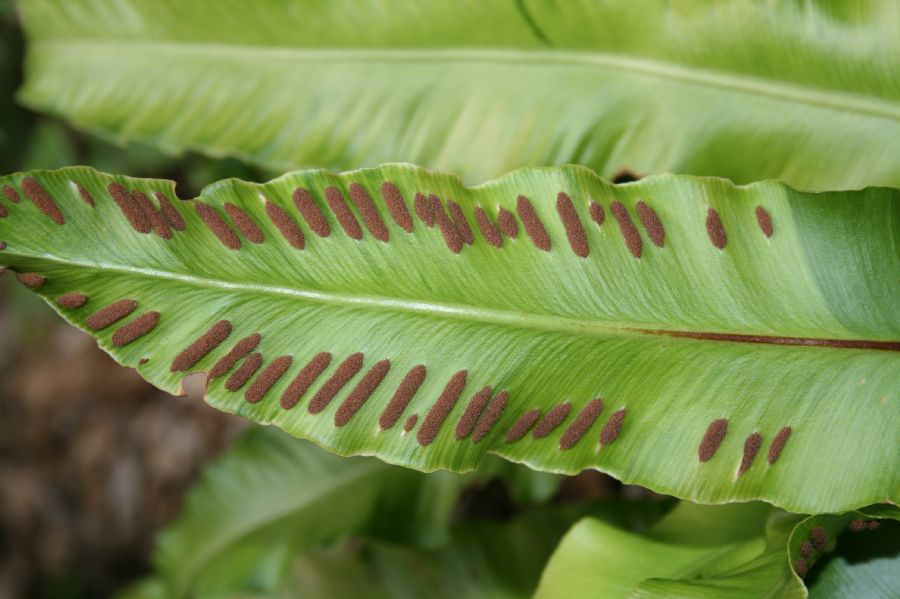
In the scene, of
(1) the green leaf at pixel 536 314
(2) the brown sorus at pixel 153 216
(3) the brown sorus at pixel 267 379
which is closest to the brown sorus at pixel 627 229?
(1) the green leaf at pixel 536 314

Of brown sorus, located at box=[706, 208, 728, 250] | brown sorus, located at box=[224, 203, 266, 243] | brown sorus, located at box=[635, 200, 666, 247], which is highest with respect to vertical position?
brown sorus, located at box=[706, 208, 728, 250]

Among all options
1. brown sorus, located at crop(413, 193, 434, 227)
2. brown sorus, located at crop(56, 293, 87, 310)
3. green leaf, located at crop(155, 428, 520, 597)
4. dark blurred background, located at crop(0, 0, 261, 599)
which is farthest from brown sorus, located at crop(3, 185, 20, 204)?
dark blurred background, located at crop(0, 0, 261, 599)

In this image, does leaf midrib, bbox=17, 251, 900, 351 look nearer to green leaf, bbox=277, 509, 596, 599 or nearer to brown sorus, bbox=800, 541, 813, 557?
brown sorus, bbox=800, 541, 813, 557

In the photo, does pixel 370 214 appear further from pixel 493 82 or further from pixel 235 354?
pixel 493 82

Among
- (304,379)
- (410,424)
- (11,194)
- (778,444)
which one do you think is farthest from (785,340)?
(11,194)

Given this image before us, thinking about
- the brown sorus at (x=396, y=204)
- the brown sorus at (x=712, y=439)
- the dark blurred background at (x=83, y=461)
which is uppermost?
the brown sorus at (x=396, y=204)

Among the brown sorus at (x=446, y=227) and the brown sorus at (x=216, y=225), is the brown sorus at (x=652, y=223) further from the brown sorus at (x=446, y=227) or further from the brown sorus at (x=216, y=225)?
the brown sorus at (x=216, y=225)
